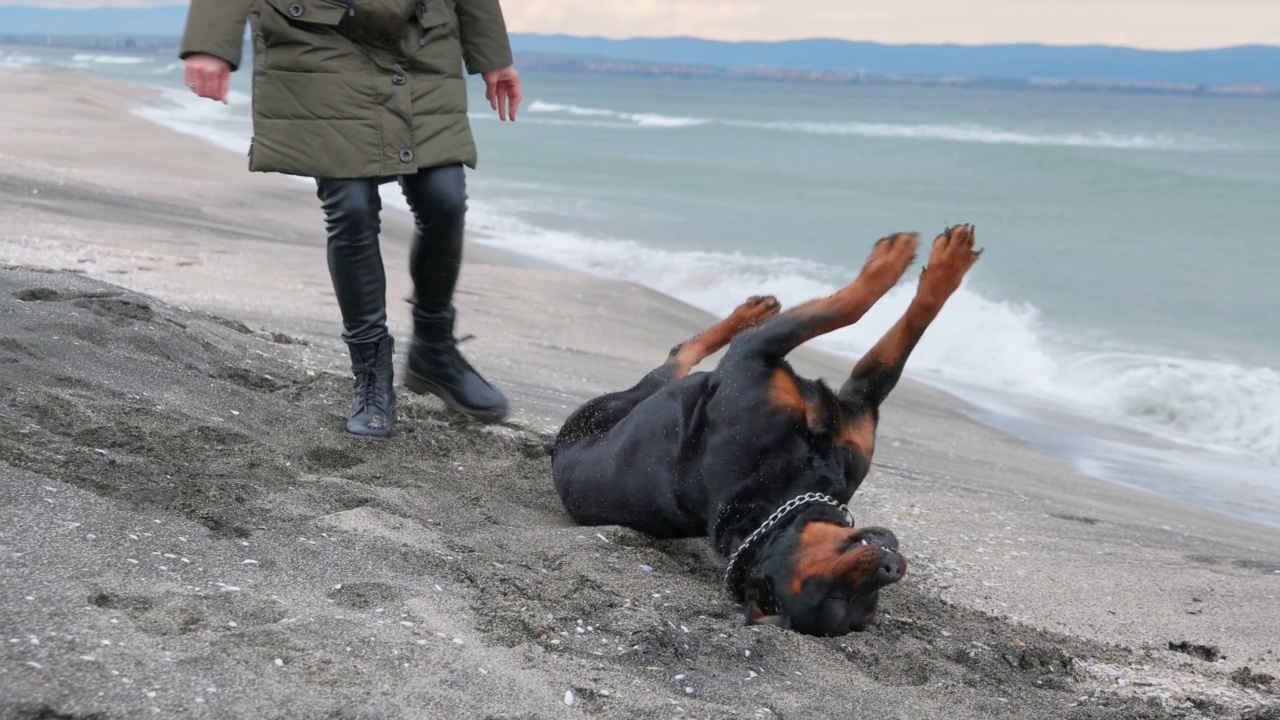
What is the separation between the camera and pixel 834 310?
314 centimetres

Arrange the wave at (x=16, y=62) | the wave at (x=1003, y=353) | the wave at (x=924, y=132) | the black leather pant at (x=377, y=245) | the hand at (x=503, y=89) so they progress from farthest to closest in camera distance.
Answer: the wave at (x=16, y=62) < the wave at (x=924, y=132) < the wave at (x=1003, y=353) < the hand at (x=503, y=89) < the black leather pant at (x=377, y=245)

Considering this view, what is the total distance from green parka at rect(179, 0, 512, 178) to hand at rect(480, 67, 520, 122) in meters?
0.46

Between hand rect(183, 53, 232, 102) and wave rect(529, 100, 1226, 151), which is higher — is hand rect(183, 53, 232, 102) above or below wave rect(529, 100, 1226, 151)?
below

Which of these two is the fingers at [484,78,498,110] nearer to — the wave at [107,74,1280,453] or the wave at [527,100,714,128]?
the wave at [107,74,1280,453]

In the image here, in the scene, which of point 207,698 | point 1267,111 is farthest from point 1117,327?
point 1267,111

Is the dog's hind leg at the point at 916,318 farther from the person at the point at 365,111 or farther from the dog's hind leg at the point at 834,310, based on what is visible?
the person at the point at 365,111

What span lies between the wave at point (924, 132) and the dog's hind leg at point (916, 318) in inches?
1245

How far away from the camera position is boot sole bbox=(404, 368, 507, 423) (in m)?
4.30

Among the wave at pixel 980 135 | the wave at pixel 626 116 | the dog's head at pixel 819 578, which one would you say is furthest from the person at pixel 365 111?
the wave at pixel 626 116

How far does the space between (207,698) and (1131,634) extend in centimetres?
236

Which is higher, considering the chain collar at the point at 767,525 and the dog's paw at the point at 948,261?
the dog's paw at the point at 948,261

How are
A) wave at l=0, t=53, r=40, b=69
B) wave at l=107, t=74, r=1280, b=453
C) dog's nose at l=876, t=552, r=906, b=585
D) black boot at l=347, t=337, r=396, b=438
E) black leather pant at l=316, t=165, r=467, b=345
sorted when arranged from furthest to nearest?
1. wave at l=0, t=53, r=40, b=69
2. wave at l=107, t=74, r=1280, b=453
3. black boot at l=347, t=337, r=396, b=438
4. black leather pant at l=316, t=165, r=467, b=345
5. dog's nose at l=876, t=552, r=906, b=585

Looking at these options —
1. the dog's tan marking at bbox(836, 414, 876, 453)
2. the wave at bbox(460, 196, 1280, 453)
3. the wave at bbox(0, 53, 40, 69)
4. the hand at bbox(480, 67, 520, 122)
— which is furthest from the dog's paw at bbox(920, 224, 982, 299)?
the wave at bbox(0, 53, 40, 69)

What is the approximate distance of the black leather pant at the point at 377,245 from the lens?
148 inches
